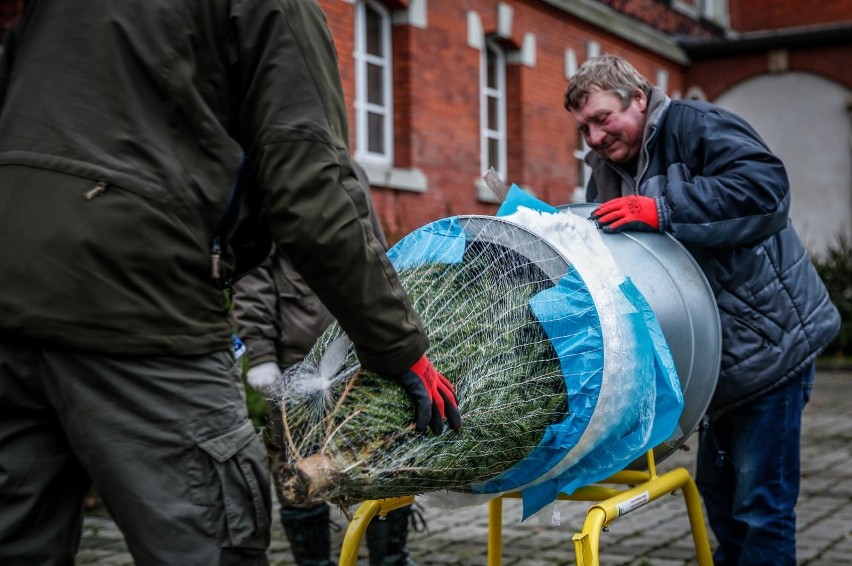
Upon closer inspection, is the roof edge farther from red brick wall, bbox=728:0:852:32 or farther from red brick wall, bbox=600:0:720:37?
red brick wall, bbox=728:0:852:32

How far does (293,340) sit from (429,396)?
7.09 ft

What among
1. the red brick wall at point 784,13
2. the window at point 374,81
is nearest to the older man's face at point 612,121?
the window at point 374,81

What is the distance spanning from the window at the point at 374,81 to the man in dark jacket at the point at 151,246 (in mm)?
9527

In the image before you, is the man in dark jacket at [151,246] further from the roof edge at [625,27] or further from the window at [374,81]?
the roof edge at [625,27]

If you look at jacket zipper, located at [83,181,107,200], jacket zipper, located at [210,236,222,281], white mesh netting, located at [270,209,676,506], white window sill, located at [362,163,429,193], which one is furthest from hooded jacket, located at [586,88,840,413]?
white window sill, located at [362,163,429,193]

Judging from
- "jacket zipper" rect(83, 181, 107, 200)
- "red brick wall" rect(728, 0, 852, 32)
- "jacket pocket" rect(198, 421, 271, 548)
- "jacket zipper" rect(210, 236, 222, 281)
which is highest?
"red brick wall" rect(728, 0, 852, 32)

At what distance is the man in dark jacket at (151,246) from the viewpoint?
7.25 feet

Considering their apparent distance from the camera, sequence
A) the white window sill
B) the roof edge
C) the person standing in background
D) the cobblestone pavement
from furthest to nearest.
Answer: the roof edge
the white window sill
the cobblestone pavement
the person standing in background

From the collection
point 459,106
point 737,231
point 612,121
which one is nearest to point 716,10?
point 459,106

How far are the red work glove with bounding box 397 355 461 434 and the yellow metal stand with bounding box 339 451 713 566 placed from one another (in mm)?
427

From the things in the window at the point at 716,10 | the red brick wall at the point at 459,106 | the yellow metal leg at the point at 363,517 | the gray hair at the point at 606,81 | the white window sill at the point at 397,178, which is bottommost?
the yellow metal leg at the point at 363,517

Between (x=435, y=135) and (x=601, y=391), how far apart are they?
10176 mm

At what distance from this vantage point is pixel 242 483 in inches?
91.1

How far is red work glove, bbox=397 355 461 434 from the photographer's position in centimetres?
241
